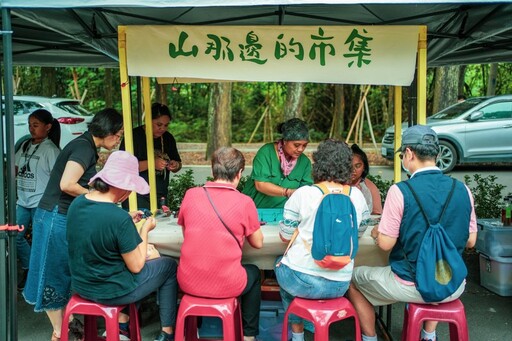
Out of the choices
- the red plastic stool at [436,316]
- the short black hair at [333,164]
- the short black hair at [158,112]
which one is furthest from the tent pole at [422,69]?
the short black hair at [158,112]

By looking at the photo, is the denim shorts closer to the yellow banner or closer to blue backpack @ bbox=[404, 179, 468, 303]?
blue backpack @ bbox=[404, 179, 468, 303]

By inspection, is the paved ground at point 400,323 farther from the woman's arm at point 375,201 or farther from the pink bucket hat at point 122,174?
the pink bucket hat at point 122,174

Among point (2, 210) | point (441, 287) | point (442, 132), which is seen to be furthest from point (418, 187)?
point (442, 132)

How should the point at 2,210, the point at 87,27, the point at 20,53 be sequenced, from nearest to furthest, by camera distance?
the point at 2,210 → the point at 87,27 → the point at 20,53

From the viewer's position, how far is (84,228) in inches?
108

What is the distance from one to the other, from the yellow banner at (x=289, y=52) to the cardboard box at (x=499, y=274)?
1.81 metres

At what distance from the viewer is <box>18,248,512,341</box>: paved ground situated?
368 centimetres

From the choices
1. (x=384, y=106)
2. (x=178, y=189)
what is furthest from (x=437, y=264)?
(x=384, y=106)

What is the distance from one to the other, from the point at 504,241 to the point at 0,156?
3.69 meters

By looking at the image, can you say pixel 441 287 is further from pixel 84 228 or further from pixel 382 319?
pixel 84 228

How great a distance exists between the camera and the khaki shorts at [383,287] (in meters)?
2.88

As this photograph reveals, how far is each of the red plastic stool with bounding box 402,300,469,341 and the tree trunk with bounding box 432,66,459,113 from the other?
9.23 m

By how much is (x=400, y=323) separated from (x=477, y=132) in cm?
785

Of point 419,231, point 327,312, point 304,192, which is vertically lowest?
point 327,312
